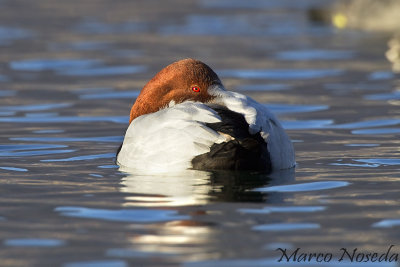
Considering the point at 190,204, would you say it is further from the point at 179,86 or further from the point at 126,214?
the point at 179,86

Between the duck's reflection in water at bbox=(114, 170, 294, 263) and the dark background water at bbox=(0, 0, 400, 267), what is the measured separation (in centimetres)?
1

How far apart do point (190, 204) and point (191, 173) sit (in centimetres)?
76

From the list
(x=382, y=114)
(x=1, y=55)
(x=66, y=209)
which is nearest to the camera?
(x=66, y=209)

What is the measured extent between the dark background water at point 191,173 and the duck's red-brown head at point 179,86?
0.64 m

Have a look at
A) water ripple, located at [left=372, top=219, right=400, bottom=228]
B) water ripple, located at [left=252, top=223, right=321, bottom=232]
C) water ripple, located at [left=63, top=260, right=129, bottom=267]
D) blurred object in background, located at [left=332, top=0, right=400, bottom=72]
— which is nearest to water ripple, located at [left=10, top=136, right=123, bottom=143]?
water ripple, located at [left=252, top=223, right=321, bottom=232]

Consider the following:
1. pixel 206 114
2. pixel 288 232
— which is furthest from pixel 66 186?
pixel 288 232

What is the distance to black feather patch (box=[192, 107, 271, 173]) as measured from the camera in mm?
6219

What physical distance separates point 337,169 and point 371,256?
2.43 m

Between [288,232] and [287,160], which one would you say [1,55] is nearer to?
[287,160]

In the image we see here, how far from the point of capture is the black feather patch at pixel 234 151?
6.22 meters

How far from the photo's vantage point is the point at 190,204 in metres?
5.68

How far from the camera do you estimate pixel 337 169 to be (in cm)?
707

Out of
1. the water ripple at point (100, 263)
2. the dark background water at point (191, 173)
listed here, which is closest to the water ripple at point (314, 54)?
the dark background water at point (191, 173)

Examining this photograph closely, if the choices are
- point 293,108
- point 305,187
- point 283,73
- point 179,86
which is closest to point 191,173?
point 305,187
